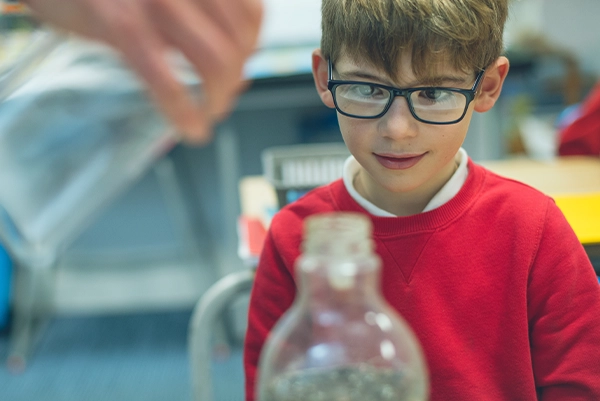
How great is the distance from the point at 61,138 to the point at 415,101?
1.34ft

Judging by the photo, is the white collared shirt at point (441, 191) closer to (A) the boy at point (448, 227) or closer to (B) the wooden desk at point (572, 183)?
(A) the boy at point (448, 227)

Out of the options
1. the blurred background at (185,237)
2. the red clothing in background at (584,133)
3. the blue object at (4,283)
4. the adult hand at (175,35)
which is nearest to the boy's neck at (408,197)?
the adult hand at (175,35)

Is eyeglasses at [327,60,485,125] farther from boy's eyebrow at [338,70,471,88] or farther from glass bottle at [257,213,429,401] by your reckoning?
glass bottle at [257,213,429,401]

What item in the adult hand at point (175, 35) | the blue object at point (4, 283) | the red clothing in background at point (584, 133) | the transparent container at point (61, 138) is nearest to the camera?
the adult hand at point (175, 35)

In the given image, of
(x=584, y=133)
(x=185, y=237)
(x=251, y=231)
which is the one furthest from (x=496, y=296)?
(x=185, y=237)

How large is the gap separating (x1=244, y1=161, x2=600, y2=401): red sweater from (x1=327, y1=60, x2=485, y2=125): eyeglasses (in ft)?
0.46

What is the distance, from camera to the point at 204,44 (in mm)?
226

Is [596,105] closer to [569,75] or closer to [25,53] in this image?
[569,75]

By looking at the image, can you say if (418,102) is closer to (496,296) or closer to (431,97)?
(431,97)

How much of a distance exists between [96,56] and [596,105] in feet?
5.53

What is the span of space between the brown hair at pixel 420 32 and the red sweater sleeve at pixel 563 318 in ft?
0.73

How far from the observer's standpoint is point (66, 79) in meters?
0.34

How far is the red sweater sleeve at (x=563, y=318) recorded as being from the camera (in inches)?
28.5

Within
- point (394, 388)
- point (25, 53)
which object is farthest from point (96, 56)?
point (394, 388)
